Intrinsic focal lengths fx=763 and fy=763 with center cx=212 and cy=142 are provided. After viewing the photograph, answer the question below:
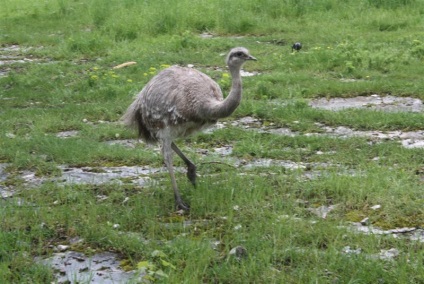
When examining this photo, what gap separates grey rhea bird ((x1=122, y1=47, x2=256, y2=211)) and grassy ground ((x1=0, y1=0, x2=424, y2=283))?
481mm

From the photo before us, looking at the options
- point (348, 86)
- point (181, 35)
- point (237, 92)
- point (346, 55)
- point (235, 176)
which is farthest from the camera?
point (181, 35)

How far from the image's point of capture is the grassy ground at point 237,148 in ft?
19.1

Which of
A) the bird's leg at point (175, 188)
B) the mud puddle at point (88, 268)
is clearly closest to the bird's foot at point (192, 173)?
the bird's leg at point (175, 188)

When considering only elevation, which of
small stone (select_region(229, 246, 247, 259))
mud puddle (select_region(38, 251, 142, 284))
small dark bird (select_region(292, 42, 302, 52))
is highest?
small stone (select_region(229, 246, 247, 259))

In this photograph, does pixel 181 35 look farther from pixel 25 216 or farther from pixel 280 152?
pixel 25 216

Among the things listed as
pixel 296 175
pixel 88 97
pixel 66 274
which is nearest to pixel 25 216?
pixel 66 274

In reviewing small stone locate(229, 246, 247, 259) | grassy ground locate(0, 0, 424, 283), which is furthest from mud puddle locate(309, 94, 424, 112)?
small stone locate(229, 246, 247, 259)

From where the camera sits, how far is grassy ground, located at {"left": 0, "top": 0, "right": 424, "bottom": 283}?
5.81 metres

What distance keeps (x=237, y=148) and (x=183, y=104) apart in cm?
170

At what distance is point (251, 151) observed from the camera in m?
8.54

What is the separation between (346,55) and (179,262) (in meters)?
7.40

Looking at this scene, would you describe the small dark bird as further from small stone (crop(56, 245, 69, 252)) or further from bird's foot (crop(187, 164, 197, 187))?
small stone (crop(56, 245, 69, 252))

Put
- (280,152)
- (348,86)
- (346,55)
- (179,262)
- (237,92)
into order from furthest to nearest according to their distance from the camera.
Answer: (346,55) < (348,86) < (280,152) < (237,92) < (179,262)

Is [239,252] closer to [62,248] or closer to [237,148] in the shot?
[62,248]
